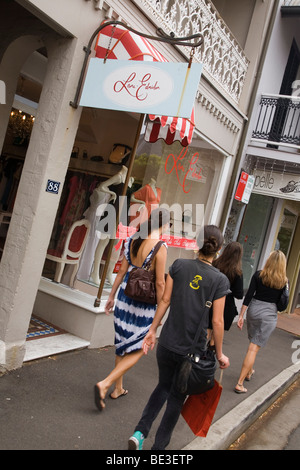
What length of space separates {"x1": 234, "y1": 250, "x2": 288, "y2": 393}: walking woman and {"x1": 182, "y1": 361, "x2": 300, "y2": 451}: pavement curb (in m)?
0.31

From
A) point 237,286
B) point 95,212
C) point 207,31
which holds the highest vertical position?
point 207,31

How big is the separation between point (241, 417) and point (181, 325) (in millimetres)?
1997

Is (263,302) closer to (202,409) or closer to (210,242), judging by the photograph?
(202,409)

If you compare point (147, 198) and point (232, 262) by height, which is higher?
point (147, 198)

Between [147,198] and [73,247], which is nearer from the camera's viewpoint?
[73,247]

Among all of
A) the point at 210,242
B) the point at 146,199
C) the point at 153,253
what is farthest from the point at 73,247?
the point at 210,242

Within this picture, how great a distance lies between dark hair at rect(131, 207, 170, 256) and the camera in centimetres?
410

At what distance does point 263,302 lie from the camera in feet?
19.1

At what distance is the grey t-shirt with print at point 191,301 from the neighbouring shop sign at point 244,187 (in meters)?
5.72

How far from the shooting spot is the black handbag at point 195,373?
329 centimetres

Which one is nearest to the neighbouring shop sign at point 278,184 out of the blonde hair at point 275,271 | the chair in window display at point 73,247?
the blonde hair at point 275,271

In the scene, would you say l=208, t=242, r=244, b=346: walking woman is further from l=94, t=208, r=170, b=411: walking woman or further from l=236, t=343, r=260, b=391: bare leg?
l=94, t=208, r=170, b=411: walking woman

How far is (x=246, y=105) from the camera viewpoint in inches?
354

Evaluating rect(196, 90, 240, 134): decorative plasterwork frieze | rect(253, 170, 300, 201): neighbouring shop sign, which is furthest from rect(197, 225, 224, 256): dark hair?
rect(253, 170, 300, 201): neighbouring shop sign
